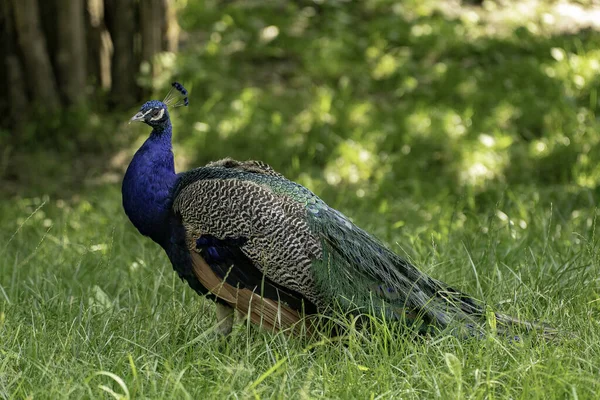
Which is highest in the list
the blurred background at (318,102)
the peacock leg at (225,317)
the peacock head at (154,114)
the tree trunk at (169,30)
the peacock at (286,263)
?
the peacock head at (154,114)

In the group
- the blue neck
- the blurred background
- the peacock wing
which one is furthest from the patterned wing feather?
the blurred background

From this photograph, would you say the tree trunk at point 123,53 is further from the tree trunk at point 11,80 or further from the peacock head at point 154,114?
the peacock head at point 154,114

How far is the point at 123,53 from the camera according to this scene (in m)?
7.20

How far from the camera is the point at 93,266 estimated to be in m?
4.46

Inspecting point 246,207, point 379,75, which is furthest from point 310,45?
point 246,207

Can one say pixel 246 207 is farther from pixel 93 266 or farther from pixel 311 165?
pixel 311 165

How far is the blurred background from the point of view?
21.1ft

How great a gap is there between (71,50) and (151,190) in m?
3.63

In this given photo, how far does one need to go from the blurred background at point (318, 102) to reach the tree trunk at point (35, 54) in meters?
0.01

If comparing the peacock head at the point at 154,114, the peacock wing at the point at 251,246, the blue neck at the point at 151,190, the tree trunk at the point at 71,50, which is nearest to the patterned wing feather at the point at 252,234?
the peacock wing at the point at 251,246

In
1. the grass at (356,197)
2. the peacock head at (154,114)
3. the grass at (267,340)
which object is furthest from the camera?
the peacock head at (154,114)

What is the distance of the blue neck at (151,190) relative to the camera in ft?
12.2

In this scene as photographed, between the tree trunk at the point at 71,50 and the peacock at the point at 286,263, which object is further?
the tree trunk at the point at 71,50

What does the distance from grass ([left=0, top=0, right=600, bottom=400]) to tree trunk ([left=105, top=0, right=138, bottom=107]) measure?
0.27 metres
